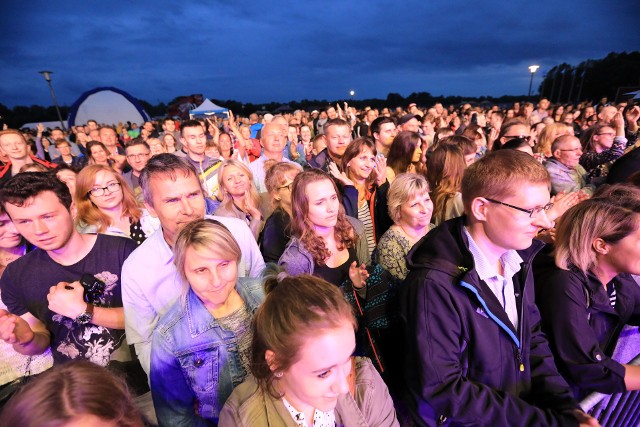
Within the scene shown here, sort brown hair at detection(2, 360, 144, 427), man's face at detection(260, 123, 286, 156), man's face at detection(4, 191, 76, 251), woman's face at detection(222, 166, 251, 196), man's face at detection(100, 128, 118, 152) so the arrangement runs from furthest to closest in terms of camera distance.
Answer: man's face at detection(100, 128, 118, 152)
man's face at detection(260, 123, 286, 156)
woman's face at detection(222, 166, 251, 196)
man's face at detection(4, 191, 76, 251)
brown hair at detection(2, 360, 144, 427)

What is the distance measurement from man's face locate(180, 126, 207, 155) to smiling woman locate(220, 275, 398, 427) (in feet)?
15.6

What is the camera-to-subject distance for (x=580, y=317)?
1857 mm

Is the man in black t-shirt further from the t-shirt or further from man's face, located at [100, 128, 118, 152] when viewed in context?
man's face, located at [100, 128, 118, 152]

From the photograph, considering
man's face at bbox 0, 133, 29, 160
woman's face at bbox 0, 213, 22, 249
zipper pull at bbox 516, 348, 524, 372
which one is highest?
man's face at bbox 0, 133, 29, 160

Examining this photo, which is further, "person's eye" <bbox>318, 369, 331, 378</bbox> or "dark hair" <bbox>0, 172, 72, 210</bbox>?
"dark hair" <bbox>0, 172, 72, 210</bbox>

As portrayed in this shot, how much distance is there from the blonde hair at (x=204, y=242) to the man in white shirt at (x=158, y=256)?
14cm

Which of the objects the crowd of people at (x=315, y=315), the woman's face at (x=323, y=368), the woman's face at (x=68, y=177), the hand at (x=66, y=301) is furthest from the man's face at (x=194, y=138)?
the woman's face at (x=323, y=368)

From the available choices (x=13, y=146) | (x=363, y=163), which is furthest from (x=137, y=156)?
(x=363, y=163)

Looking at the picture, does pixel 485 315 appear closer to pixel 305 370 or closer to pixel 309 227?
pixel 305 370

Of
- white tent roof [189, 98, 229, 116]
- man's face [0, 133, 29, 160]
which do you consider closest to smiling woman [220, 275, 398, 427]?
man's face [0, 133, 29, 160]

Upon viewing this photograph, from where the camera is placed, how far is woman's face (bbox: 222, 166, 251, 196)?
396cm

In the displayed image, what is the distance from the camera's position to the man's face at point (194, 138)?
5.57 meters

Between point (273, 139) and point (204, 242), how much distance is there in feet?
12.3

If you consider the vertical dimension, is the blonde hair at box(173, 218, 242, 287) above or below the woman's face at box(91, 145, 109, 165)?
below
